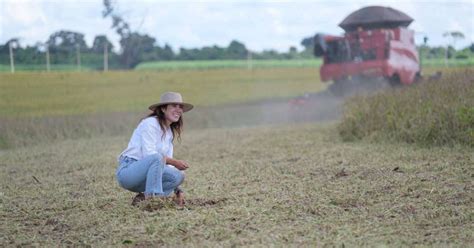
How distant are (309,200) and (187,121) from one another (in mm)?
12466

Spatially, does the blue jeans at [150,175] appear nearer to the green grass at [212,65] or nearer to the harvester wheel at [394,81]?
the green grass at [212,65]

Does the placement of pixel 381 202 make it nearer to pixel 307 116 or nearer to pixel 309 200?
pixel 309 200

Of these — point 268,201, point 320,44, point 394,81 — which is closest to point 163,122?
point 268,201

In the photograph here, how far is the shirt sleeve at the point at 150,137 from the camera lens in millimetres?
6781

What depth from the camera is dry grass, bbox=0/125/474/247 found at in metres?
5.68

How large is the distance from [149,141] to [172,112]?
338 mm

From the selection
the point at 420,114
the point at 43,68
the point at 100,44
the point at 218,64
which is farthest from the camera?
the point at 218,64

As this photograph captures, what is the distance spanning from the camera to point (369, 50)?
18609 mm

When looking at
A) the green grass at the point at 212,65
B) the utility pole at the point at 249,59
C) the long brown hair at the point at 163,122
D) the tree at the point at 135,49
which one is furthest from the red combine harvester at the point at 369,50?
the long brown hair at the point at 163,122

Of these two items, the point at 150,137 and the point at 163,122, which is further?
the point at 163,122

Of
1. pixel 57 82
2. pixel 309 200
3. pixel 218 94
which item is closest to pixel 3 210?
pixel 309 200

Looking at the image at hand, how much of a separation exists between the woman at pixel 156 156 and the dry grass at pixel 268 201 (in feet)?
0.83

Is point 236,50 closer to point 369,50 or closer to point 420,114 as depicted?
point 369,50

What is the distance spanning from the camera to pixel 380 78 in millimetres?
18406
